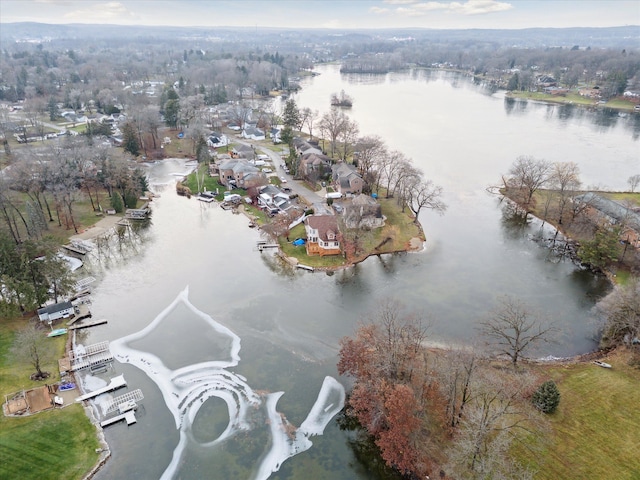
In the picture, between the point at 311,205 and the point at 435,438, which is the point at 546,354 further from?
the point at 311,205

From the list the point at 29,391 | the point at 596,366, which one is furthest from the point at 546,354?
the point at 29,391

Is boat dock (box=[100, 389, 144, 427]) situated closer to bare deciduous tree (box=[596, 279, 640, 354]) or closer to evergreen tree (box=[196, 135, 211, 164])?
bare deciduous tree (box=[596, 279, 640, 354])

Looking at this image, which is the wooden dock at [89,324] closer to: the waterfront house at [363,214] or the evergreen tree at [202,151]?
the waterfront house at [363,214]

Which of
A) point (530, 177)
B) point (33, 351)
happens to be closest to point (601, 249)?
point (530, 177)

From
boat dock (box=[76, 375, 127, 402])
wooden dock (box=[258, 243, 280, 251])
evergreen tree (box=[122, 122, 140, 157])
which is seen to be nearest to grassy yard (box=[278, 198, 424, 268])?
wooden dock (box=[258, 243, 280, 251])

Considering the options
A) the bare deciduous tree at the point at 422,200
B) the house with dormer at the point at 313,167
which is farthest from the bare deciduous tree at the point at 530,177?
→ the house with dormer at the point at 313,167

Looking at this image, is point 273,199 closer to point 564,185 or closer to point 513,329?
point 513,329
